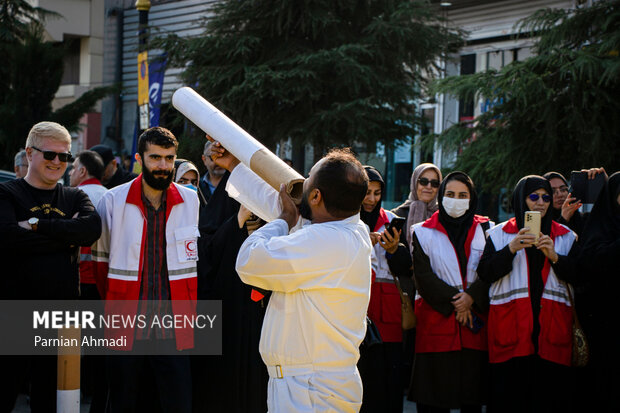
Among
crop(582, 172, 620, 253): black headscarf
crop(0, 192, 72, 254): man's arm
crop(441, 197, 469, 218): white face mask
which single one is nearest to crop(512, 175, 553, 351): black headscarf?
crop(582, 172, 620, 253): black headscarf

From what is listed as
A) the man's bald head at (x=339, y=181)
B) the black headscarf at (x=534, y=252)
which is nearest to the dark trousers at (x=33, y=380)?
the man's bald head at (x=339, y=181)

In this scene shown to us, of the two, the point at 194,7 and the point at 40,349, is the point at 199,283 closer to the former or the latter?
the point at 40,349

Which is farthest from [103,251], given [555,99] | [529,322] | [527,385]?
[555,99]

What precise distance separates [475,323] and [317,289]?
9.62ft

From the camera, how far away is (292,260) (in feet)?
10.2

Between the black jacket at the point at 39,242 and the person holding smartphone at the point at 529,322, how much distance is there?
305cm

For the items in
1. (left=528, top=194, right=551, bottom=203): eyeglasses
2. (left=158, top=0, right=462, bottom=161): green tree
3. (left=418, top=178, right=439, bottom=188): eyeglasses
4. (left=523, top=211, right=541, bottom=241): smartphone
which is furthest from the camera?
(left=158, top=0, right=462, bottom=161): green tree

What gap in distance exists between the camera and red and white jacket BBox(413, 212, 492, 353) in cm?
570

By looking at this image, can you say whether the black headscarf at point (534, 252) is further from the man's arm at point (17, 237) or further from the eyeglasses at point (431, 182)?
the man's arm at point (17, 237)

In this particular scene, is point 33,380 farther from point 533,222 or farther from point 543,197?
point 543,197

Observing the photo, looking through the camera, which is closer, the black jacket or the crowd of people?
the crowd of people

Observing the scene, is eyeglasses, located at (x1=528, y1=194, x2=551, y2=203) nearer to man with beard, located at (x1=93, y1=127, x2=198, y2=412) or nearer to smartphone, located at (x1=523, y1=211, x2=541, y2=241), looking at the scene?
smartphone, located at (x1=523, y1=211, x2=541, y2=241)

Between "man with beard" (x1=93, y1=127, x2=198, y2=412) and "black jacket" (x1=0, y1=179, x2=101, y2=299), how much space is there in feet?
0.65

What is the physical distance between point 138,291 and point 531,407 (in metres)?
3.13
